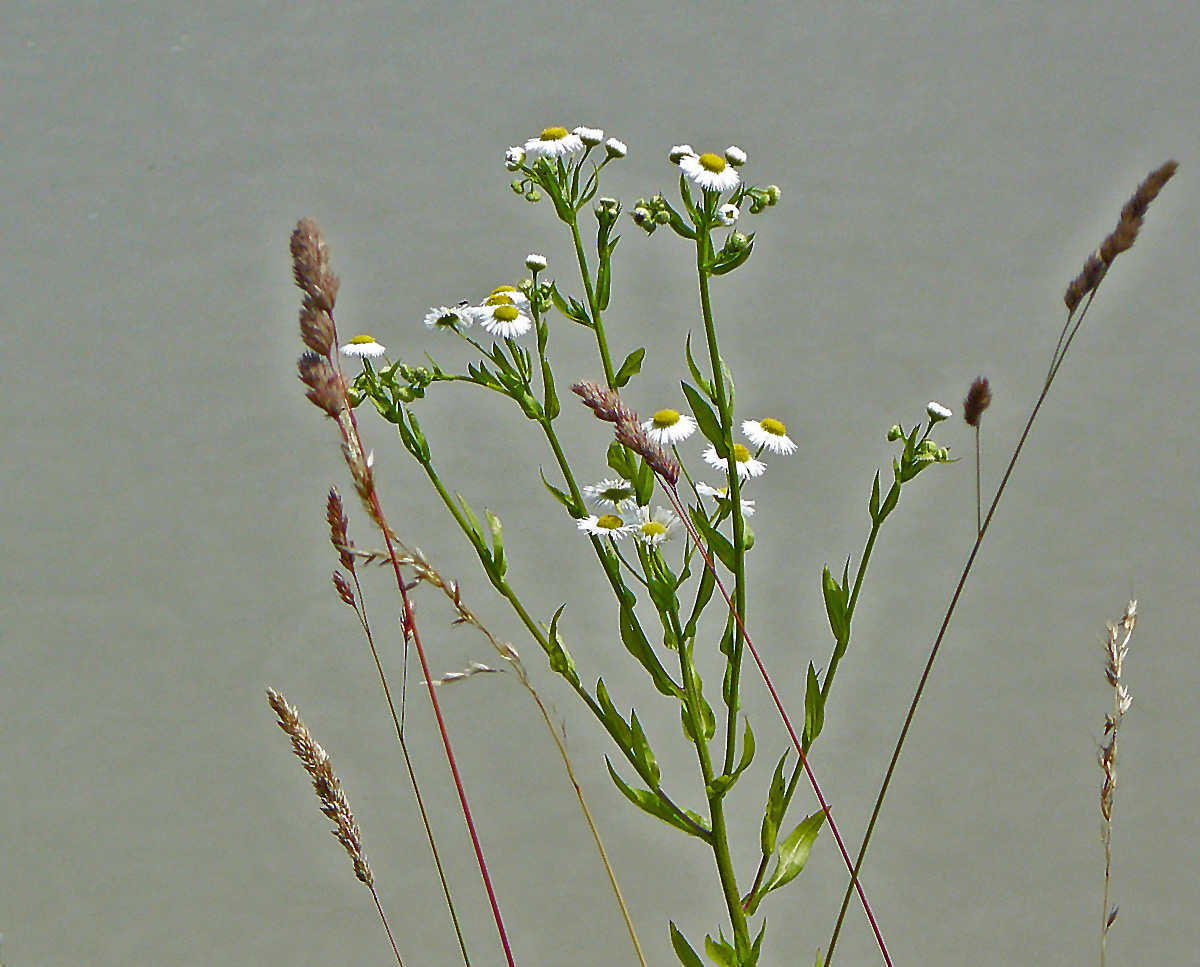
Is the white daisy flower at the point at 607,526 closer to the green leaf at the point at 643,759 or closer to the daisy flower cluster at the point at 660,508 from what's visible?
the daisy flower cluster at the point at 660,508

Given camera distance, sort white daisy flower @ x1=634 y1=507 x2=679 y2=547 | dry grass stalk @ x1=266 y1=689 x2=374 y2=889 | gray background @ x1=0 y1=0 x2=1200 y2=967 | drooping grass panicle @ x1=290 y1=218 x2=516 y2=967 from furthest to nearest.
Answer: gray background @ x1=0 y1=0 x2=1200 y2=967 → white daisy flower @ x1=634 y1=507 x2=679 y2=547 → dry grass stalk @ x1=266 y1=689 x2=374 y2=889 → drooping grass panicle @ x1=290 y1=218 x2=516 y2=967

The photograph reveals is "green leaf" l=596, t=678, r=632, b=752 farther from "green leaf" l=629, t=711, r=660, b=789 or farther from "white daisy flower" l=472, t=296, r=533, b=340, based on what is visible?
"white daisy flower" l=472, t=296, r=533, b=340

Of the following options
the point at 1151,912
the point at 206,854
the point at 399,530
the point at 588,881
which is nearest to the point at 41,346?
the point at 399,530

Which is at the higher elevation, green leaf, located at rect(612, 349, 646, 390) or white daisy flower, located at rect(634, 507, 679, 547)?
green leaf, located at rect(612, 349, 646, 390)

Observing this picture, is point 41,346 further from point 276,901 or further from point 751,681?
point 751,681

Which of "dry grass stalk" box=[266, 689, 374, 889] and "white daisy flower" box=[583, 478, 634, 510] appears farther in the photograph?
"white daisy flower" box=[583, 478, 634, 510]

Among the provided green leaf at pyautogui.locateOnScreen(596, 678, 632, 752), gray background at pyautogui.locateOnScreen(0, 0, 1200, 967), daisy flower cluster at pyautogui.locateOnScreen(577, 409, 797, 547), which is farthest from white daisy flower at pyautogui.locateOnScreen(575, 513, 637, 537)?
gray background at pyautogui.locateOnScreen(0, 0, 1200, 967)
